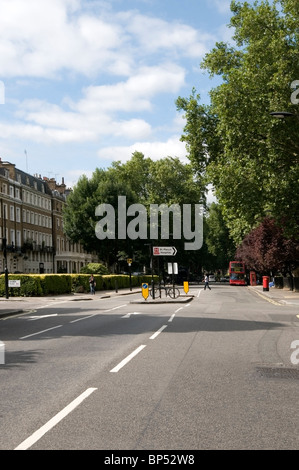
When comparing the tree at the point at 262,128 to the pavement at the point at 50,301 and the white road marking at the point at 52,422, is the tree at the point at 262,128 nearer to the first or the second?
the pavement at the point at 50,301

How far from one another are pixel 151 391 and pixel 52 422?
186cm

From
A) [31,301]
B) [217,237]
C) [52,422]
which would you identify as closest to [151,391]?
[52,422]

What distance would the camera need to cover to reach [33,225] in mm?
80500

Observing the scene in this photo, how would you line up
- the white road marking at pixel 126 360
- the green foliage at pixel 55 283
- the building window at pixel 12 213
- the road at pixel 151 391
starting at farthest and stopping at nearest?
the building window at pixel 12 213, the green foliage at pixel 55 283, the white road marking at pixel 126 360, the road at pixel 151 391

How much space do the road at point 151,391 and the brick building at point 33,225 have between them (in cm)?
5188

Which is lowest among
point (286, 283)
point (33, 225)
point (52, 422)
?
point (286, 283)

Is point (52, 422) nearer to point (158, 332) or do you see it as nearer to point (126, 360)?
point (126, 360)

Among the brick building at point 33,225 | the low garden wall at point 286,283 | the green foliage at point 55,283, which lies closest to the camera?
the green foliage at point 55,283

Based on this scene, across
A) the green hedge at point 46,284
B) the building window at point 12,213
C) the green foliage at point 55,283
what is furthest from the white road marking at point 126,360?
the building window at point 12,213

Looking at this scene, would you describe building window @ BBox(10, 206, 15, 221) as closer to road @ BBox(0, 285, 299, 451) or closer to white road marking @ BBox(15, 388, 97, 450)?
road @ BBox(0, 285, 299, 451)

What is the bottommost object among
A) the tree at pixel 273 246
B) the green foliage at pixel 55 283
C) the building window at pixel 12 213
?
the green foliage at pixel 55 283

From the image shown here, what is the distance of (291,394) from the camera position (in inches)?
285

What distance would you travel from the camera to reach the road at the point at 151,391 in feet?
17.2

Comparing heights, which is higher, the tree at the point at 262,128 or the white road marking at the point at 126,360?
the tree at the point at 262,128
